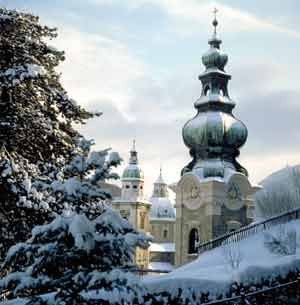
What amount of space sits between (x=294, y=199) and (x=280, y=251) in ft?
121

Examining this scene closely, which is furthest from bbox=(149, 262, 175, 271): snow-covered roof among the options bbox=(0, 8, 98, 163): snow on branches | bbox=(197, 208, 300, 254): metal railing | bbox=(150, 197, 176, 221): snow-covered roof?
bbox=(0, 8, 98, 163): snow on branches

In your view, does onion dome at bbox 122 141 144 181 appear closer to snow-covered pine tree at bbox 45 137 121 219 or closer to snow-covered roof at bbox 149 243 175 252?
snow-covered roof at bbox 149 243 175 252

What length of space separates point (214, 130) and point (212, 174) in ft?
9.96

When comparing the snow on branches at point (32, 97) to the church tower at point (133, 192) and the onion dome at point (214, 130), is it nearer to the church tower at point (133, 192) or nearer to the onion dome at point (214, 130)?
the onion dome at point (214, 130)

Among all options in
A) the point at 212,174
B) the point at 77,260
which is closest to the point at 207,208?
the point at 212,174

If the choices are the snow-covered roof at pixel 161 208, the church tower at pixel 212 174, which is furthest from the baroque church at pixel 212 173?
the snow-covered roof at pixel 161 208

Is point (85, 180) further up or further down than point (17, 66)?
further down

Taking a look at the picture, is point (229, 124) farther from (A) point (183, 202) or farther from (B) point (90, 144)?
(B) point (90, 144)

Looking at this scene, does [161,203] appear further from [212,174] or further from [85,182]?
[85,182]

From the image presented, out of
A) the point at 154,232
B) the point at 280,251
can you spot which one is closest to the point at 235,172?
the point at 280,251

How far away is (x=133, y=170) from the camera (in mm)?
80438

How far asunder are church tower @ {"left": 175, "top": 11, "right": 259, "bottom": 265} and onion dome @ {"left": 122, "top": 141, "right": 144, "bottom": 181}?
32675mm

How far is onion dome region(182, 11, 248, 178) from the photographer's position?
44.6m

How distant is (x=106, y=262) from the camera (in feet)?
24.9
